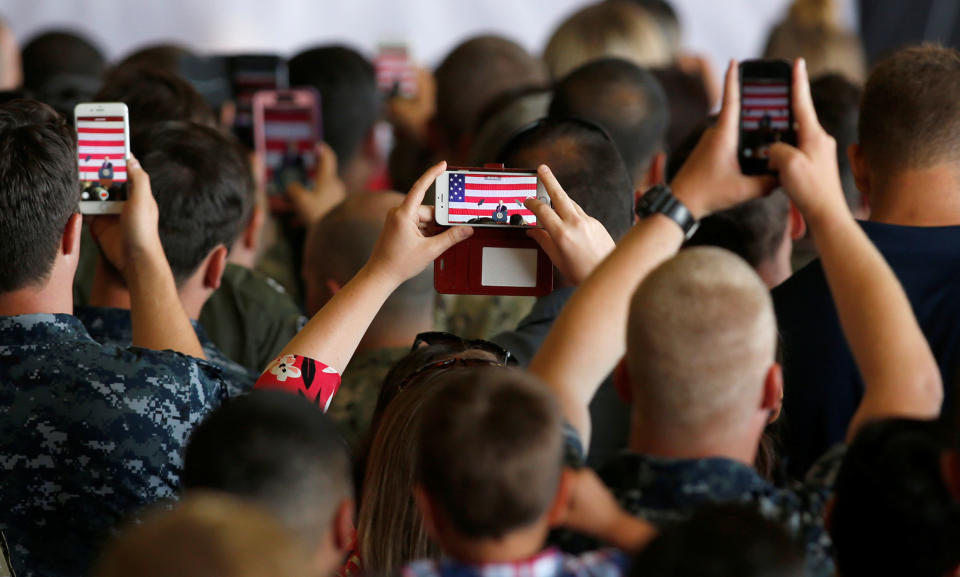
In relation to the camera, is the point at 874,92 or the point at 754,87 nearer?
the point at 754,87

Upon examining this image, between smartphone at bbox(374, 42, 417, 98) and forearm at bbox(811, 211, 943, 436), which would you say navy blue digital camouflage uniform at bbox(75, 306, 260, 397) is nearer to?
forearm at bbox(811, 211, 943, 436)

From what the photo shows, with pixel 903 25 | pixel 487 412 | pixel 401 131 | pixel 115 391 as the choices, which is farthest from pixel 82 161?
pixel 903 25

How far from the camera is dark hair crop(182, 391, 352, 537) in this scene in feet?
4.59

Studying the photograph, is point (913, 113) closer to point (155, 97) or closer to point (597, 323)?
point (597, 323)

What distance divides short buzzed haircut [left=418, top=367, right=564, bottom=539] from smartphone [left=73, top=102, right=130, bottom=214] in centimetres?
109

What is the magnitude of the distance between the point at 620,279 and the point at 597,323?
70mm

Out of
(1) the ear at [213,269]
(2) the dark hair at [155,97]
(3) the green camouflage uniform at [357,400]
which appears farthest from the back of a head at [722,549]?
(2) the dark hair at [155,97]

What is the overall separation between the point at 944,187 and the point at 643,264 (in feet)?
2.44

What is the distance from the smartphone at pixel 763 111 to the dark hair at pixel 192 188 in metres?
1.18

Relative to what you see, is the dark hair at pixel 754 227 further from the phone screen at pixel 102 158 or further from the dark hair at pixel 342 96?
the dark hair at pixel 342 96

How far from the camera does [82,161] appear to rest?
2.30m

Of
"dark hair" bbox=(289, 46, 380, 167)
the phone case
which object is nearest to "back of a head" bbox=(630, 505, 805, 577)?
the phone case

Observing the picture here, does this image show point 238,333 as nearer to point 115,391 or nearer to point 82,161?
point 82,161

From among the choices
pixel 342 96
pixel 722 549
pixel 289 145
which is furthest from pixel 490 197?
pixel 342 96
